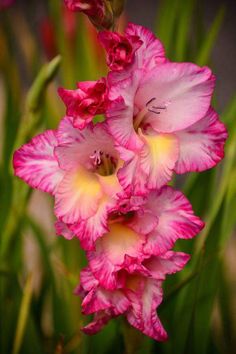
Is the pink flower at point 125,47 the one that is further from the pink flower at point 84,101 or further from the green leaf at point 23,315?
the green leaf at point 23,315

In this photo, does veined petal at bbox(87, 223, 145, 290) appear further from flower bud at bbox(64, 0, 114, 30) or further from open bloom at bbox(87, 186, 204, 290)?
flower bud at bbox(64, 0, 114, 30)

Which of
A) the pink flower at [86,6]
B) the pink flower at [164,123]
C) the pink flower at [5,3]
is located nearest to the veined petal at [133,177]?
the pink flower at [164,123]

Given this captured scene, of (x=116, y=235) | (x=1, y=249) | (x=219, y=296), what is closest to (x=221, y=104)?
(x=219, y=296)

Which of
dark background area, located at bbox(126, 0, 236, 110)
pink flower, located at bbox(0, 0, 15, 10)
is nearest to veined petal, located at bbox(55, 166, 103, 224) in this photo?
pink flower, located at bbox(0, 0, 15, 10)

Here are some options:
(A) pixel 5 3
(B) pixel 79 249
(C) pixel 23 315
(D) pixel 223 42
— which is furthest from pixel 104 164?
(D) pixel 223 42

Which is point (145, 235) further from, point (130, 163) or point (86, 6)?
point (86, 6)
